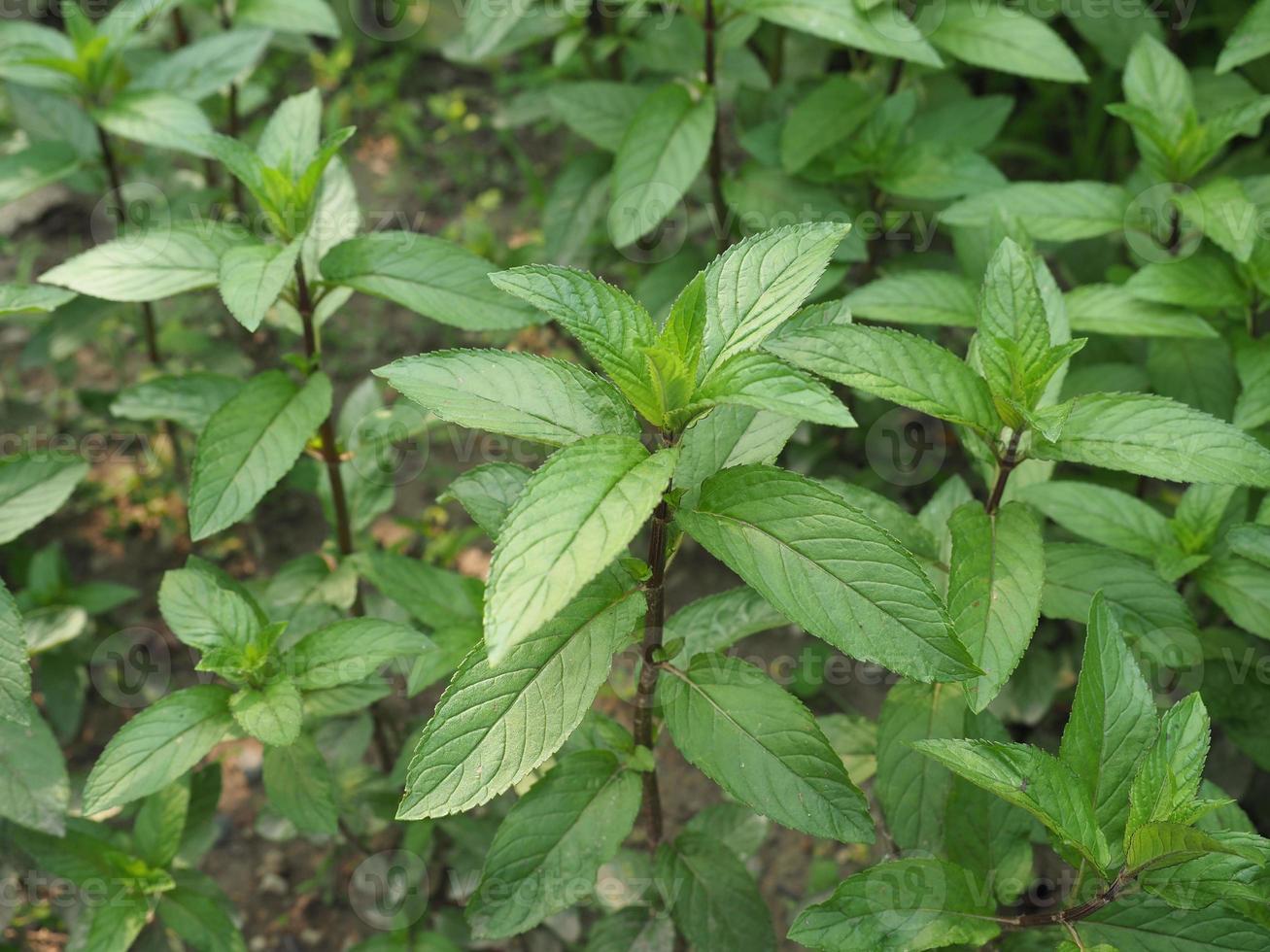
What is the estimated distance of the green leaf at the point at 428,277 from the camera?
7.89 ft

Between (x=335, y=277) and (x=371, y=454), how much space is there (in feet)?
2.24

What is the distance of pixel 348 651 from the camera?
2291mm

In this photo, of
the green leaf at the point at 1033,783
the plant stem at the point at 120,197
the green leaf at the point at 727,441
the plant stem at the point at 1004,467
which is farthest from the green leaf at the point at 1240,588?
the plant stem at the point at 120,197

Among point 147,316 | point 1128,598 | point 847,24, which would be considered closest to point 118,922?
point 147,316

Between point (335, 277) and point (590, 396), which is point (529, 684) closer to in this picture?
point (590, 396)

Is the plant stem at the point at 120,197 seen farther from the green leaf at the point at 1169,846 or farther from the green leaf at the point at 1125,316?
the green leaf at the point at 1169,846

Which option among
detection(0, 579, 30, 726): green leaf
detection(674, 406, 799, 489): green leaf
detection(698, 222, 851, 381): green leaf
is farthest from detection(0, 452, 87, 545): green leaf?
detection(698, 222, 851, 381): green leaf

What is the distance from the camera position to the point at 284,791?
243 centimetres

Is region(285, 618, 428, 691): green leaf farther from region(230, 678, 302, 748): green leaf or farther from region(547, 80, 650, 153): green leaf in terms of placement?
region(547, 80, 650, 153): green leaf

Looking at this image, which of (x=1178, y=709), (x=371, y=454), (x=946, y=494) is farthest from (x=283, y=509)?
(x=1178, y=709)

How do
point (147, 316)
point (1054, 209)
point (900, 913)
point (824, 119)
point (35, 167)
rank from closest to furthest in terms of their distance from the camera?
point (900, 913)
point (1054, 209)
point (35, 167)
point (824, 119)
point (147, 316)

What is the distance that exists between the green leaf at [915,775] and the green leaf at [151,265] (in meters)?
1.70

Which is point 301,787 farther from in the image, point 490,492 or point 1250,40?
point 1250,40

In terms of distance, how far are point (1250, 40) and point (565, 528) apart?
7.86 ft
